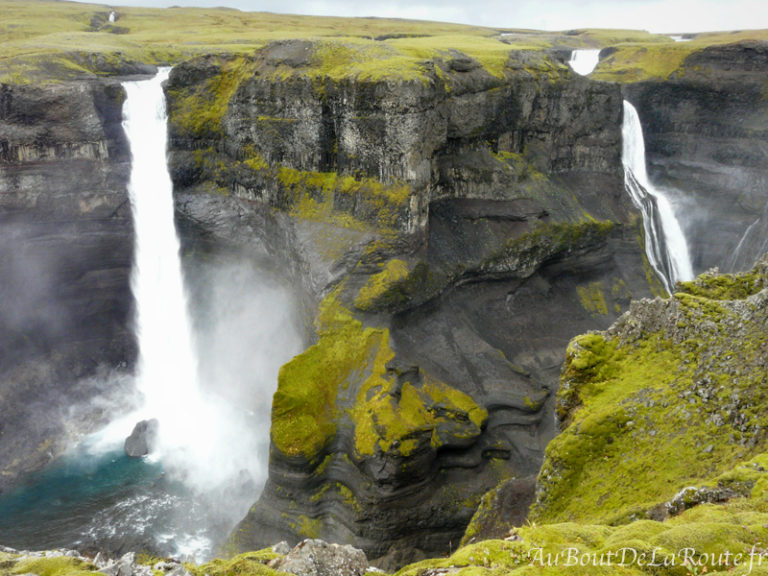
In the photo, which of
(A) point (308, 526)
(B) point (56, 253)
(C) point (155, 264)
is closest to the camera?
(A) point (308, 526)

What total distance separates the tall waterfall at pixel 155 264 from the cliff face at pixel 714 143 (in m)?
40.5

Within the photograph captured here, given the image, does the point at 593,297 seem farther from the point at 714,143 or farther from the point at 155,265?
the point at 155,265

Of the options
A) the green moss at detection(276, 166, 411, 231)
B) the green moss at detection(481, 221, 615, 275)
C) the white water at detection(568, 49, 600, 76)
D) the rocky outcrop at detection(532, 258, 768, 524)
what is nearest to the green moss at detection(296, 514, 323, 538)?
the rocky outcrop at detection(532, 258, 768, 524)

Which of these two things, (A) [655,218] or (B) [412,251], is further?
(A) [655,218]

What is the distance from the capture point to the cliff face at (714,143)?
1827 inches

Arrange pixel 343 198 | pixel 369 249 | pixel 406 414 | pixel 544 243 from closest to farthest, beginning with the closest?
pixel 406 414, pixel 369 249, pixel 343 198, pixel 544 243

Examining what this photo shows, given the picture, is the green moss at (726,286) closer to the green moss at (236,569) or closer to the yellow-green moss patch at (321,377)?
the yellow-green moss patch at (321,377)

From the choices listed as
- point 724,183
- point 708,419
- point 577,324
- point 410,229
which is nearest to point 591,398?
point 708,419

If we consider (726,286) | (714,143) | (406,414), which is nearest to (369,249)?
(406,414)

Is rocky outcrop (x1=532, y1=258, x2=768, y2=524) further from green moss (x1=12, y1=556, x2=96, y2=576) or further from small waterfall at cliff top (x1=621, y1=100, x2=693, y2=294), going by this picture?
small waterfall at cliff top (x1=621, y1=100, x2=693, y2=294)

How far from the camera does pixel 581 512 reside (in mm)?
14820

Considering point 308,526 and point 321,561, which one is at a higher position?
point 321,561

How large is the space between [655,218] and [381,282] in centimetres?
2777

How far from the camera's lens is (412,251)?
3162 cm
